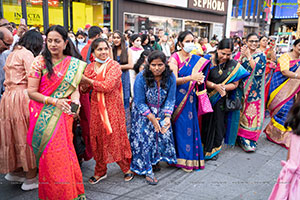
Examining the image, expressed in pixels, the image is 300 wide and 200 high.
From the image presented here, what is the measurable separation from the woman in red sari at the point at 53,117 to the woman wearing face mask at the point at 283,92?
3.22 meters

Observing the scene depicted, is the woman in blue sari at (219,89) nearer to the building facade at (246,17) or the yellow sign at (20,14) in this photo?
the yellow sign at (20,14)

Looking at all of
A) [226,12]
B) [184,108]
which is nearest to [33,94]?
[184,108]

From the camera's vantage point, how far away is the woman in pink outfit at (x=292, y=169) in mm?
1515

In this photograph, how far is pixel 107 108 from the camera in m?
2.85

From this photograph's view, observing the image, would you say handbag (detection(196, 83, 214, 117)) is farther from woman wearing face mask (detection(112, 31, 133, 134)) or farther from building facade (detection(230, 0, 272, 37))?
building facade (detection(230, 0, 272, 37))

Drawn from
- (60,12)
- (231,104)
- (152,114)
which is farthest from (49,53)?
(60,12)

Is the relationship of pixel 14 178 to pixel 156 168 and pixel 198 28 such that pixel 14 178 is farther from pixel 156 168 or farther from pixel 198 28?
pixel 198 28

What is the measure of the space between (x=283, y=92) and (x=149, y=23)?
11006 millimetres

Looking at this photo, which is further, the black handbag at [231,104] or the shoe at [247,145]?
the shoe at [247,145]

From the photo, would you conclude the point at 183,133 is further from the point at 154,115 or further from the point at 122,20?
the point at 122,20

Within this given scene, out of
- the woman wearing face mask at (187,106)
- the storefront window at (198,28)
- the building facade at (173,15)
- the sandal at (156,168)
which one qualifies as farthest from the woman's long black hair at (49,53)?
the storefront window at (198,28)

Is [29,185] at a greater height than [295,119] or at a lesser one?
lesser

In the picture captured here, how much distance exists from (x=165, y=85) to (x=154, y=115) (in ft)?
1.19

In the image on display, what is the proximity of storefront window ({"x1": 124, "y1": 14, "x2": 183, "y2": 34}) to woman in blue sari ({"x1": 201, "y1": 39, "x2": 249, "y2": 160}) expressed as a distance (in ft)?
32.7
